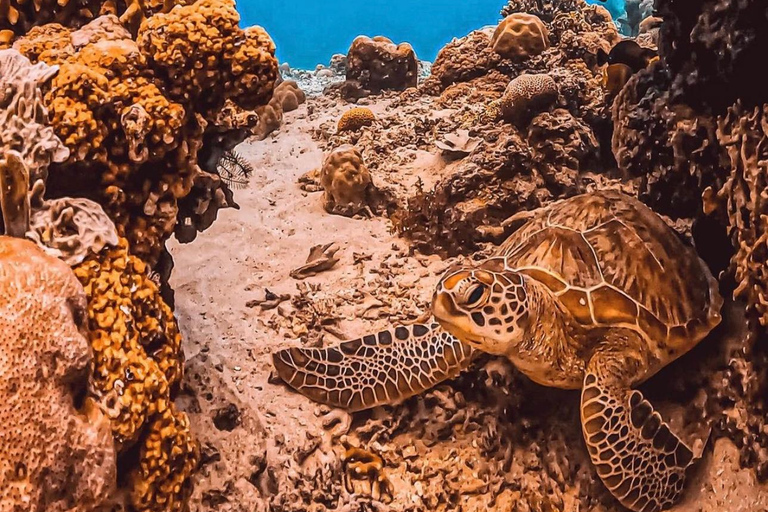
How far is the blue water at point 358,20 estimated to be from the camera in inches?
3211

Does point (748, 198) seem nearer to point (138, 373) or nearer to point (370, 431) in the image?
point (370, 431)

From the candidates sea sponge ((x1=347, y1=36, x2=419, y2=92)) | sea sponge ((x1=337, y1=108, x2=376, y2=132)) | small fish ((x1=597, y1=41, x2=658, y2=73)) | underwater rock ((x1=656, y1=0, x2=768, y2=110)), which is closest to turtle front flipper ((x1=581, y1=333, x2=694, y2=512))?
underwater rock ((x1=656, y1=0, x2=768, y2=110))

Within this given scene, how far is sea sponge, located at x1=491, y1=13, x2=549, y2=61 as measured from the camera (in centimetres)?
740

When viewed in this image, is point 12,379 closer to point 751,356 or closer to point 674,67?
point 751,356

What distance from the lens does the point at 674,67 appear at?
8.96ft

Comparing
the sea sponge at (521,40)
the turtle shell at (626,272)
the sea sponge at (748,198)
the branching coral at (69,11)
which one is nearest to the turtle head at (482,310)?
the turtle shell at (626,272)

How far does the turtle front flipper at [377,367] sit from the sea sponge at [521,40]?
578 cm

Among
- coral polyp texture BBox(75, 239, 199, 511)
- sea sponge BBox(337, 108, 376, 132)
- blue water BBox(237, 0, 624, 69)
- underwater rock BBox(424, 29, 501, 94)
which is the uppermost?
blue water BBox(237, 0, 624, 69)

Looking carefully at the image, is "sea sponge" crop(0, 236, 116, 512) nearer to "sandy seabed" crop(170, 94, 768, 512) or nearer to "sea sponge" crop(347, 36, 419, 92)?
"sandy seabed" crop(170, 94, 768, 512)

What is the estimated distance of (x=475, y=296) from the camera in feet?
7.07

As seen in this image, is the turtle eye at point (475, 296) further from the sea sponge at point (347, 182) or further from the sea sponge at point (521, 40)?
the sea sponge at point (521, 40)

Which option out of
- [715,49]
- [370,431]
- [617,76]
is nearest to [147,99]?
[370,431]

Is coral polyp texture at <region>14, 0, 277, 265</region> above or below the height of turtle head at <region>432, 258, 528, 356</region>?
above

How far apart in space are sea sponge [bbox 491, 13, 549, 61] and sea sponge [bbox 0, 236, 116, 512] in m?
6.88
